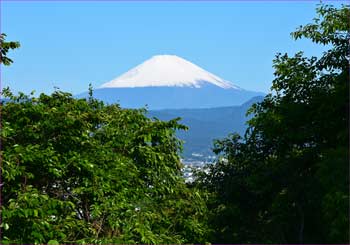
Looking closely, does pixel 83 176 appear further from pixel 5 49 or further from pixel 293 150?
pixel 293 150

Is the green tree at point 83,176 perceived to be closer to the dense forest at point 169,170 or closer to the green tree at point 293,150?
the dense forest at point 169,170

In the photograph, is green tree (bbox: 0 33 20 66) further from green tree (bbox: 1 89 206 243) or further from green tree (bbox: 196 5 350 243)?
green tree (bbox: 196 5 350 243)

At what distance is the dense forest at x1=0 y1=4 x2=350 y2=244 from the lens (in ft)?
28.3

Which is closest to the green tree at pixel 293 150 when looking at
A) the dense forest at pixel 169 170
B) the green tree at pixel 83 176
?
the dense forest at pixel 169 170

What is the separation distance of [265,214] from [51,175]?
28.7 ft

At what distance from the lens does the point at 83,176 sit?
9758 millimetres

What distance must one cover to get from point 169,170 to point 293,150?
16.0ft

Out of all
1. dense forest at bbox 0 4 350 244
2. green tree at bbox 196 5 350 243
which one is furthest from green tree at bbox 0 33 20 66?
green tree at bbox 196 5 350 243

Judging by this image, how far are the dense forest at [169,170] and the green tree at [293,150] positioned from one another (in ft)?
0.11

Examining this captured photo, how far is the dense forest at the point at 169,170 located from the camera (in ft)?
28.3

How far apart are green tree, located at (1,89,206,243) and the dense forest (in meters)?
0.02

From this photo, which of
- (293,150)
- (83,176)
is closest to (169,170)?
(83,176)

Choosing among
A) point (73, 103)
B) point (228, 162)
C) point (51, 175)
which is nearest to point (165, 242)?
point (51, 175)

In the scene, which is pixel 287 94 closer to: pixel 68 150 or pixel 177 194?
pixel 177 194
